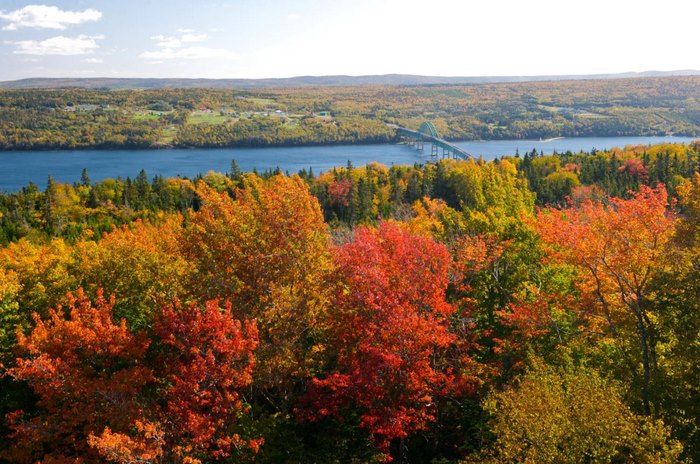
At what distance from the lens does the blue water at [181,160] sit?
5492 inches

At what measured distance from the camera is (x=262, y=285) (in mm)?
18031

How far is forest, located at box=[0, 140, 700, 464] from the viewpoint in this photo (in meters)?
14.6

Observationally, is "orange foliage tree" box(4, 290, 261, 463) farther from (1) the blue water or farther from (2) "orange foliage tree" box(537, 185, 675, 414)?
(1) the blue water

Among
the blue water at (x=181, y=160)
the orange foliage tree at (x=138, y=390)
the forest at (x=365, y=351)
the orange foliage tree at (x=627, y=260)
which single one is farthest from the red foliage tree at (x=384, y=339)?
the blue water at (x=181, y=160)

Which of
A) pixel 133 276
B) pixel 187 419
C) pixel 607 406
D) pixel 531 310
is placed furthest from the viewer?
pixel 133 276

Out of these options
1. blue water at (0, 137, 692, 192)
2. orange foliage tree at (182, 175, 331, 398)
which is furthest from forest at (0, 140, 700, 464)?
blue water at (0, 137, 692, 192)

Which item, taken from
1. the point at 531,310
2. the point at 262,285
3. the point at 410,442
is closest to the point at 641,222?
the point at 531,310

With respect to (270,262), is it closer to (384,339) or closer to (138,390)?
(384,339)

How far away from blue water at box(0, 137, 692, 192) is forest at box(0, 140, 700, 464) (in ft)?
390

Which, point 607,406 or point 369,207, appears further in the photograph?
point 369,207

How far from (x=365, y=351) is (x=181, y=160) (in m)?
161

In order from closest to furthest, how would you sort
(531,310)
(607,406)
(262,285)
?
1. (607,406)
2. (262,285)
3. (531,310)

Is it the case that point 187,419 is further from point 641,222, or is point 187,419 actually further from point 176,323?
point 641,222

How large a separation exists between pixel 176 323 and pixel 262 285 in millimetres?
3269
